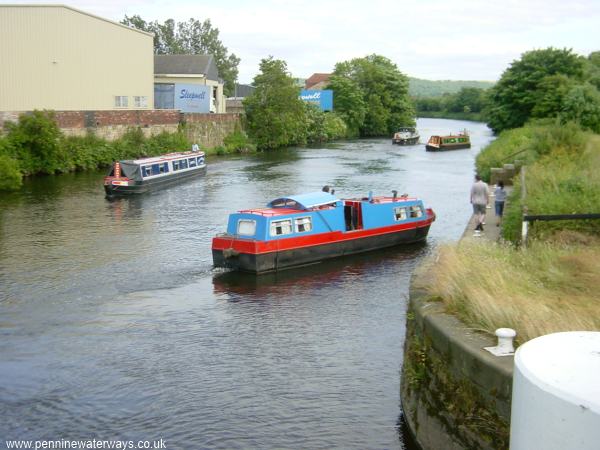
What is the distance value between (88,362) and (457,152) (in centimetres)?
5592

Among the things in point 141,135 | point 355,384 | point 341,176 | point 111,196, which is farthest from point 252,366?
point 141,135

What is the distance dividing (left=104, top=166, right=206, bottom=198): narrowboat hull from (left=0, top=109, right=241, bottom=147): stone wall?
985cm

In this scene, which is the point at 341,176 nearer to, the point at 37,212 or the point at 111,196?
the point at 111,196

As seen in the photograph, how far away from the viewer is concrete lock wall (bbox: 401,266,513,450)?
8047 millimetres

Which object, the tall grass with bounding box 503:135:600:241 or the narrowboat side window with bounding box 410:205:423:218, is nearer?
the tall grass with bounding box 503:135:600:241

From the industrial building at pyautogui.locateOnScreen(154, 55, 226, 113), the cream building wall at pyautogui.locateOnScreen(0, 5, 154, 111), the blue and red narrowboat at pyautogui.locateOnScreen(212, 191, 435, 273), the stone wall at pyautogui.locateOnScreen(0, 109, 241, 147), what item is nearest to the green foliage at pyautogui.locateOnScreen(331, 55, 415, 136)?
the industrial building at pyautogui.locateOnScreen(154, 55, 226, 113)

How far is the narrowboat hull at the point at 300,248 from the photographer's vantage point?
21.5 metres

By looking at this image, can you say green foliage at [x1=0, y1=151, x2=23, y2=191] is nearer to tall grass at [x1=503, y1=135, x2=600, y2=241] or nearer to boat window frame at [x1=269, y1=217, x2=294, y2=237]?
boat window frame at [x1=269, y1=217, x2=294, y2=237]

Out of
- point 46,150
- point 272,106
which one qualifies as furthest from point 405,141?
point 46,150

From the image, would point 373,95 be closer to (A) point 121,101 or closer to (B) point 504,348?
(A) point 121,101

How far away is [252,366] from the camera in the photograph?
14398 mm

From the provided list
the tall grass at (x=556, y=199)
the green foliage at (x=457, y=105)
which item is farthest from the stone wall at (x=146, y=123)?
the green foliage at (x=457, y=105)

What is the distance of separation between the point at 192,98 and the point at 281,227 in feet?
163

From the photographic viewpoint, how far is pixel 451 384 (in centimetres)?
900
